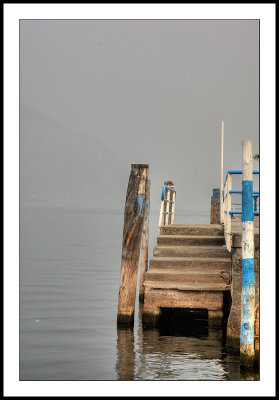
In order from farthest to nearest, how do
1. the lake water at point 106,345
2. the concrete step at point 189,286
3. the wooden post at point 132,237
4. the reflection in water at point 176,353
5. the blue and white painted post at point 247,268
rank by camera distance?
the concrete step at point 189,286 < the wooden post at point 132,237 < the lake water at point 106,345 < the reflection in water at point 176,353 < the blue and white painted post at point 247,268

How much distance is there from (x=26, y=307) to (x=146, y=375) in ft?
26.3

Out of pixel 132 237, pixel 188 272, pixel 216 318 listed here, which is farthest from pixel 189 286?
pixel 132 237

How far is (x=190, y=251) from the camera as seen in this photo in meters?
13.3

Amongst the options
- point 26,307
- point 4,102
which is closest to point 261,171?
point 4,102

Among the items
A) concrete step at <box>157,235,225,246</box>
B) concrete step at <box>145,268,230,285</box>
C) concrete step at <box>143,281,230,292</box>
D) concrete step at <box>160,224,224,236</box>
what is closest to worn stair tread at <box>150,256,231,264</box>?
concrete step at <box>145,268,230,285</box>

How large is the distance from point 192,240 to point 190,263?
57.5 inches

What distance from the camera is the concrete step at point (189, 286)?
37.2 feet

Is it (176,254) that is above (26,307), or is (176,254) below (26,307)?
above

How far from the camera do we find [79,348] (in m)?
10.9

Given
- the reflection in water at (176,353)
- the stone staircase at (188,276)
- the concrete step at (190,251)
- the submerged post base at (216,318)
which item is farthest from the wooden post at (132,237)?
the concrete step at (190,251)

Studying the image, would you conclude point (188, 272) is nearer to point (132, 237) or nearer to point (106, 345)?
point (132, 237)

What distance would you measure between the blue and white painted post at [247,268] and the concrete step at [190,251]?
4.85m

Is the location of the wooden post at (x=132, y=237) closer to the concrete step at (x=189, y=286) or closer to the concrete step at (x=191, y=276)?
the concrete step at (x=189, y=286)

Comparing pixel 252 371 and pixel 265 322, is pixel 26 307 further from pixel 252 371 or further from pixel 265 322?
pixel 265 322
